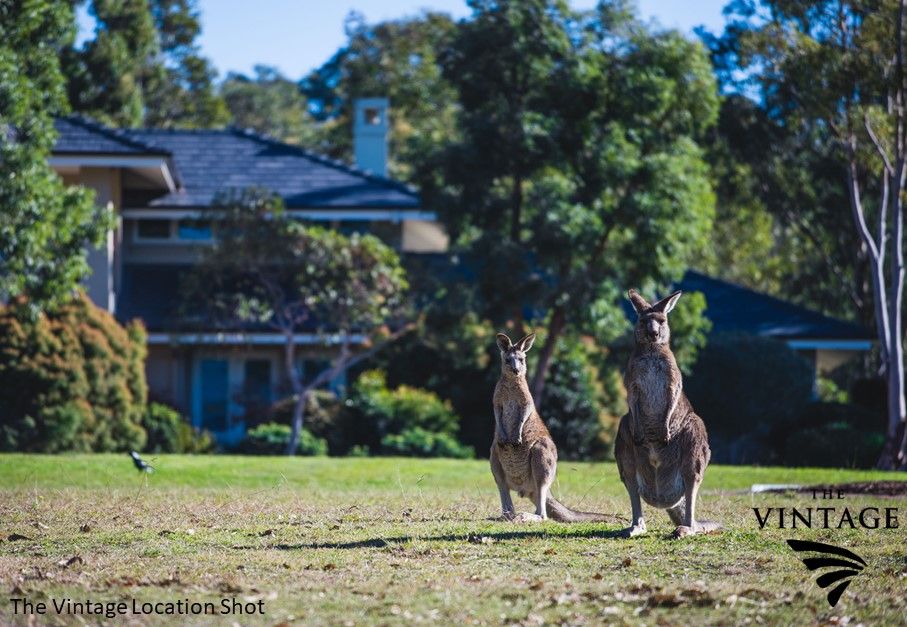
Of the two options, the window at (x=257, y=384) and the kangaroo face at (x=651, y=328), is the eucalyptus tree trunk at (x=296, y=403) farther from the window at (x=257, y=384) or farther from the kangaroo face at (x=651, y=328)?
the kangaroo face at (x=651, y=328)

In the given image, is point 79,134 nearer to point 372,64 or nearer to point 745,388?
point 745,388

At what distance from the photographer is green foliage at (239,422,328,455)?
92.0ft

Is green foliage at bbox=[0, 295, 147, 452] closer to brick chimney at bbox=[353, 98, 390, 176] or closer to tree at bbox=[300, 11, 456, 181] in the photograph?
brick chimney at bbox=[353, 98, 390, 176]

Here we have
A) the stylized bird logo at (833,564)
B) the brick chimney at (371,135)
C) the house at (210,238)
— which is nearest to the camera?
the stylized bird logo at (833,564)

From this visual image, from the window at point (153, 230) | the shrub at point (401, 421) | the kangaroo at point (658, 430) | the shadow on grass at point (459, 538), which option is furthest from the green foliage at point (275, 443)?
the kangaroo at point (658, 430)

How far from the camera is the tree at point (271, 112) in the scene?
63.2 meters

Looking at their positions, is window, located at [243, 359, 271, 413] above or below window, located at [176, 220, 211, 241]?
below

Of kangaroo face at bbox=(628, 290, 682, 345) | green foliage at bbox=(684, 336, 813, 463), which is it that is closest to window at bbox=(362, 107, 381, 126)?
green foliage at bbox=(684, 336, 813, 463)

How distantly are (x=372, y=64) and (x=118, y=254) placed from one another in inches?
951

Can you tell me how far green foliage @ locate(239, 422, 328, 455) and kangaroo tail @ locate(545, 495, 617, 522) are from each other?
15052 millimetres

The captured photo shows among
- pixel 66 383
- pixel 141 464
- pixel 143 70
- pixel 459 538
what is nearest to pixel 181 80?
pixel 143 70

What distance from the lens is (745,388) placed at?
32812mm

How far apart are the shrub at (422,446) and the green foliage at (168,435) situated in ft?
11.8

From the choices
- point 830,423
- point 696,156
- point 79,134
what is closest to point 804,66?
point 696,156
